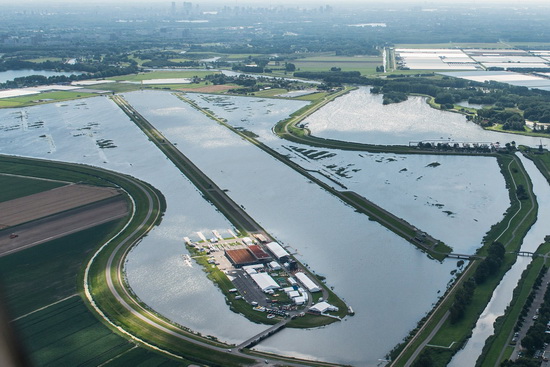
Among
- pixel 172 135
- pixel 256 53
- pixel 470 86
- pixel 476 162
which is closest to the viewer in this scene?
pixel 476 162

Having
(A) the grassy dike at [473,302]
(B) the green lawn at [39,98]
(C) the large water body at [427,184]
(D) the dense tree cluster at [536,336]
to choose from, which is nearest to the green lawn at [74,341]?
(A) the grassy dike at [473,302]

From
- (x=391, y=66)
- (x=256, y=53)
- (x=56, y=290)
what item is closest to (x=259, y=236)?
(x=56, y=290)

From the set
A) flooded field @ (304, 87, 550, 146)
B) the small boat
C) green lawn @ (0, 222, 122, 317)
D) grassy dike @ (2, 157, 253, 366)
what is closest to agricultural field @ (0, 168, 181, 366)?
green lawn @ (0, 222, 122, 317)

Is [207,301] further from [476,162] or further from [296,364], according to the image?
[476,162]

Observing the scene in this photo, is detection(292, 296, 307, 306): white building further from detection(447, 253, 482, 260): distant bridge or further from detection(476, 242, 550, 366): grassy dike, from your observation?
detection(447, 253, 482, 260): distant bridge

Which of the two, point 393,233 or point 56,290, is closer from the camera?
point 56,290

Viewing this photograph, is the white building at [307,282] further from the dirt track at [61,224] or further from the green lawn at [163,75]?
the green lawn at [163,75]
